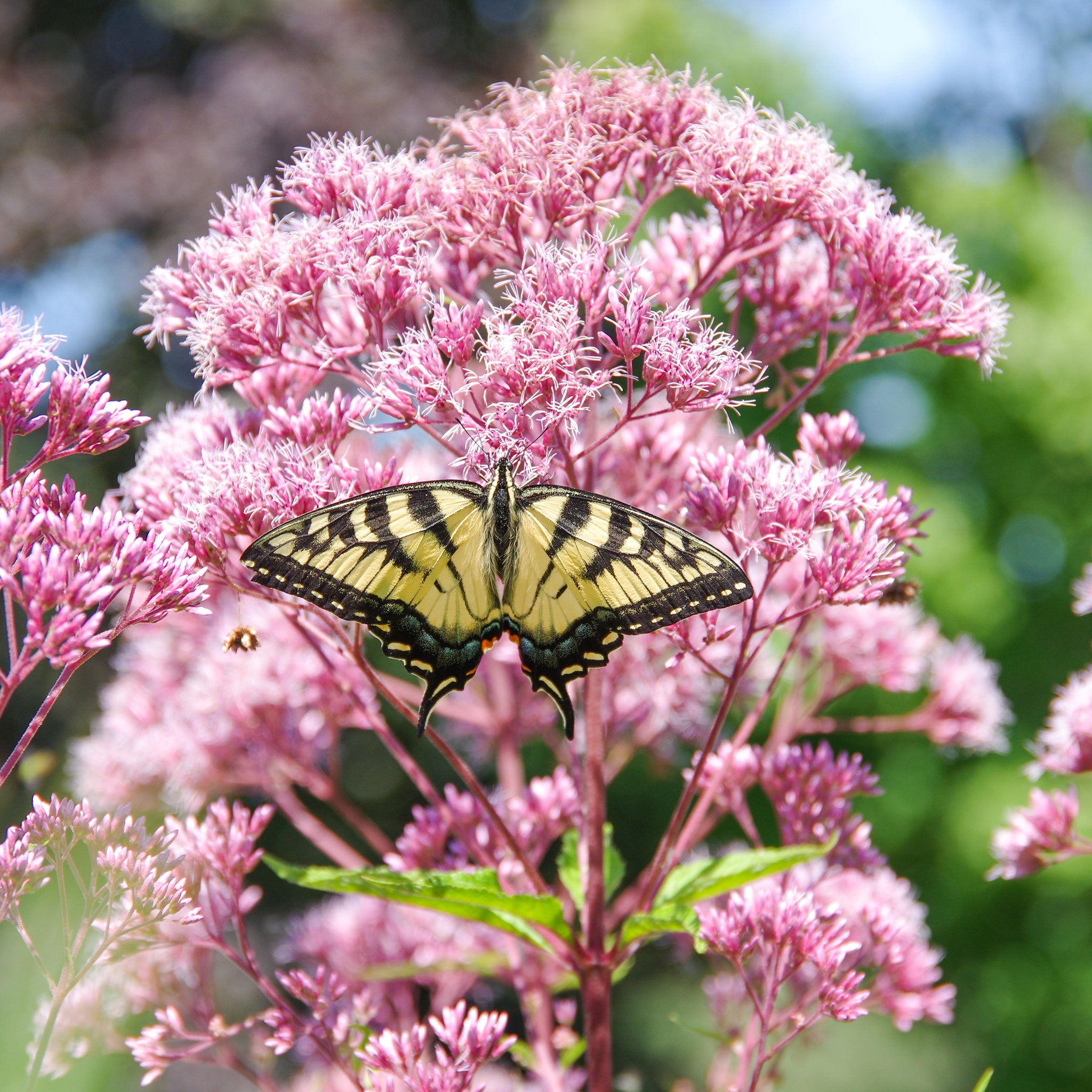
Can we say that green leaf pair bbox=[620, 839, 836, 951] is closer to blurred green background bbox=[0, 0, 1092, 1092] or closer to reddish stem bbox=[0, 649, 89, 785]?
reddish stem bbox=[0, 649, 89, 785]

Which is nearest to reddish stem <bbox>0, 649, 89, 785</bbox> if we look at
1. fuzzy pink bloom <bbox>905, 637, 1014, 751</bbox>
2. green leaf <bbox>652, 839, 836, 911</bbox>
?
green leaf <bbox>652, 839, 836, 911</bbox>

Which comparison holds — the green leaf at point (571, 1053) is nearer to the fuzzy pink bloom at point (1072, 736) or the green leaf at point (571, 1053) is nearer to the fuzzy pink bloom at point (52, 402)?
the fuzzy pink bloom at point (1072, 736)

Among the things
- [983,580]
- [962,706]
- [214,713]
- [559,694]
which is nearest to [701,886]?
[559,694]

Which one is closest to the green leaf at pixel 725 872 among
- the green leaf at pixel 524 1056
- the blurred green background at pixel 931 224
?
the green leaf at pixel 524 1056

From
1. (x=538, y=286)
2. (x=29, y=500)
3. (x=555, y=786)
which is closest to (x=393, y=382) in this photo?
(x=538, y=286)

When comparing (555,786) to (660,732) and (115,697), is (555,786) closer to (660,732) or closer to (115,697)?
(660,732)
